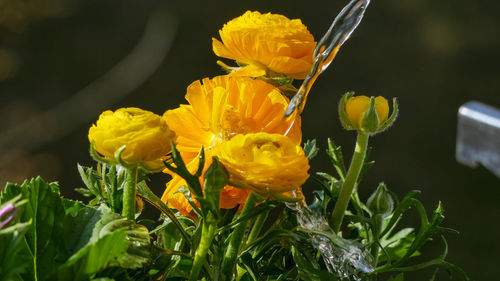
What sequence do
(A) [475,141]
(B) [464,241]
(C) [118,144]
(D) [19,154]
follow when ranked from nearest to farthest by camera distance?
(C) [118,144]
(A) [475,141]
(B) [464,241]
(D) [19,154]

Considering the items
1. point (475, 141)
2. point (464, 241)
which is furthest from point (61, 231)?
point (464, 241)

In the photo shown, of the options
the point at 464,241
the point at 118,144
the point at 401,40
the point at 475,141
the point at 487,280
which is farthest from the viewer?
the point at 401,40

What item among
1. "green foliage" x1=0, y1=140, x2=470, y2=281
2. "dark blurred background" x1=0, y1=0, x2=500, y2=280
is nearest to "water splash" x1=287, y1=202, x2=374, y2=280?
"green foliage" x1=0, y1=140, x2=470, y2=281

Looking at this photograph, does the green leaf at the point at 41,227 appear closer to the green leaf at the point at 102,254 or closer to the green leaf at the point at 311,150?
the green leaf at the point at 102,254

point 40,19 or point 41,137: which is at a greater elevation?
point 40,19

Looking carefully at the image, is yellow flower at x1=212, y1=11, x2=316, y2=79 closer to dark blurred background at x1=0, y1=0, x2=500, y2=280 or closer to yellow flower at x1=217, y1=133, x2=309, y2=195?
yellow flower at x1=217, y1=133, x2=309, y2=195

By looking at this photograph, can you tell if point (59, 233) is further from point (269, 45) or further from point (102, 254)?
point (269, 45)

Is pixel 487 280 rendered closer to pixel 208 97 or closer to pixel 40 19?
pixel 208 97
